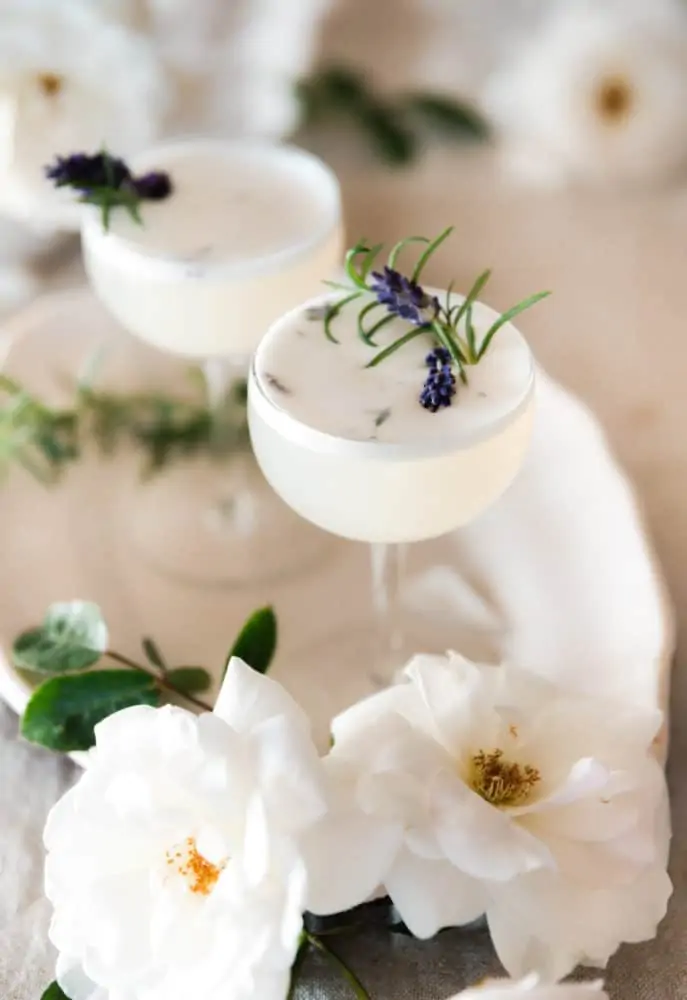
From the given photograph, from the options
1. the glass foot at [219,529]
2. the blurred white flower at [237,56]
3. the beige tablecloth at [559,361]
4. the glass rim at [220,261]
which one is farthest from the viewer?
the blurred white flower at [237,56]

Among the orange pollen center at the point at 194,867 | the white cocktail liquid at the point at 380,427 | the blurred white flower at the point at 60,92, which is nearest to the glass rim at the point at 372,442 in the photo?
the white cocktail liquid at the point at 380,427

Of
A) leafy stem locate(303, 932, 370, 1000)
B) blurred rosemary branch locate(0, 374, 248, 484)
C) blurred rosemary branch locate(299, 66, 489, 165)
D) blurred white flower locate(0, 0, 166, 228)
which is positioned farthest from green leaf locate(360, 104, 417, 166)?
leafy stem locate(303, 932, 370, 1000)

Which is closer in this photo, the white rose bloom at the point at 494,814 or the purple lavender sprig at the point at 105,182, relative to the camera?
the white rose bloom at the point at 494,814

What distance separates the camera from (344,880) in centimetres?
47

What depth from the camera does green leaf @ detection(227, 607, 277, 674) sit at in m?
0.60

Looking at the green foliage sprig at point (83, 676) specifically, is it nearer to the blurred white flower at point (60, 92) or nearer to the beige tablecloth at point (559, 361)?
the beige tablecloth at point (559, 361)

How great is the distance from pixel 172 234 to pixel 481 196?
0.54 meters

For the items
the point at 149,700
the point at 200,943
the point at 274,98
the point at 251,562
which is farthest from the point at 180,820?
the point at 274,98

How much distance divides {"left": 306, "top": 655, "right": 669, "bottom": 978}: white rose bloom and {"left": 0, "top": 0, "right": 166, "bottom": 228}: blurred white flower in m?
0.62

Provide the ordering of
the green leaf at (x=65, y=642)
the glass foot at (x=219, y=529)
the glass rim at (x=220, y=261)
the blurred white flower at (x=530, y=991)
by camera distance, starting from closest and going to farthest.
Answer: the blurred white flower at (x=530, y=991) < the green leaf at (x=65, y=642) < the glass rim at (x=220, y=261) < the glass foot at (x=219, y=529)

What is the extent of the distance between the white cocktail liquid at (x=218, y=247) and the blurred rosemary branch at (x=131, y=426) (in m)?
0.11

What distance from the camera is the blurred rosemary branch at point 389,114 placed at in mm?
1299

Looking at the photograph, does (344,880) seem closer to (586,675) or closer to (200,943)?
(200,943)

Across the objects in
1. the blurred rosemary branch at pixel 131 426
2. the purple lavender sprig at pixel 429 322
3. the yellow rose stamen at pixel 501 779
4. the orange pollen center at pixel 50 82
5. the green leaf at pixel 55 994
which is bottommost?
the blurred rosemary branch at pixel 131 426
